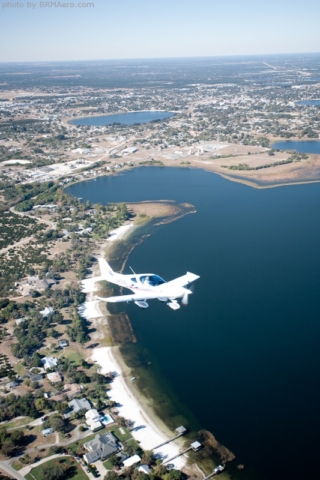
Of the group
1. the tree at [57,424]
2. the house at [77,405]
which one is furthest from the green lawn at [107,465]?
the house at [77,405]

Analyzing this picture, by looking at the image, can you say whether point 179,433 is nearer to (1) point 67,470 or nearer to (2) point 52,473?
(1) point 67,470

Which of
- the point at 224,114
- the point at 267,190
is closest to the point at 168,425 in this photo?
the point at 267,190

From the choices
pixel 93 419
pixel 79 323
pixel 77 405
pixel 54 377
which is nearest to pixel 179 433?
pixel 93 419

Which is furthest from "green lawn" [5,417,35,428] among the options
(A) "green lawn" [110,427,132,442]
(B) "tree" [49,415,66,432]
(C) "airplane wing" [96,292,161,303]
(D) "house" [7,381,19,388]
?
(C) "airplane wing" [96,292,161,303]

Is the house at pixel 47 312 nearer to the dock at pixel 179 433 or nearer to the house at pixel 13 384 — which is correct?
the house at pixel 13 384

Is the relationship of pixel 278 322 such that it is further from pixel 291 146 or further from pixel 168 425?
pixel 291 146

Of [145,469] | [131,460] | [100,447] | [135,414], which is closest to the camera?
[145,469]

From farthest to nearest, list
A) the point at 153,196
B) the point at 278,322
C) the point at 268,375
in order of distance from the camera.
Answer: the point at 153,196
the point at 278,322
the point at 268,375
